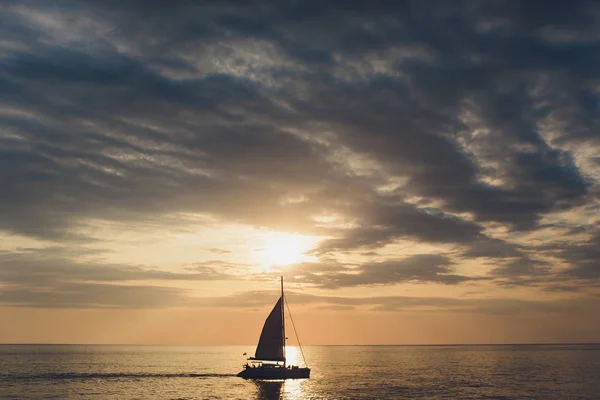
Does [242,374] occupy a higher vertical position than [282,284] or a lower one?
lower

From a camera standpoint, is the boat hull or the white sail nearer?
the white sail

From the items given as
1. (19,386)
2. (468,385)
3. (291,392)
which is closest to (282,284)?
(291,392)

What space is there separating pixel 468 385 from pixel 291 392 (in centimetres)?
4704

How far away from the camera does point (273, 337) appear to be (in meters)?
130

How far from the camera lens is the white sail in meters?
129

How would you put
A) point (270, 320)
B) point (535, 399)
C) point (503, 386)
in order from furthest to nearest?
point (503, 386) < point (270, 320) < point (535, 399)

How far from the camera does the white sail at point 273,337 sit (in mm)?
129250

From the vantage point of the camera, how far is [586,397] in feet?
374

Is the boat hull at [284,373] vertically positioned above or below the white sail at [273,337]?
below

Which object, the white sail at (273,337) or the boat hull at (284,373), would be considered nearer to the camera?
the white sail at (273,337)

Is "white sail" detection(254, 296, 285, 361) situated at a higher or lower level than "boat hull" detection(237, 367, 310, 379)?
higher

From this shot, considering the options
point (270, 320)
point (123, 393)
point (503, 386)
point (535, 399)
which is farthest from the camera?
point (503, 386)

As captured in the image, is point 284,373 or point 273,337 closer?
point 273,337

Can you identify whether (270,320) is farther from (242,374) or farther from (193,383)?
(193,383)
